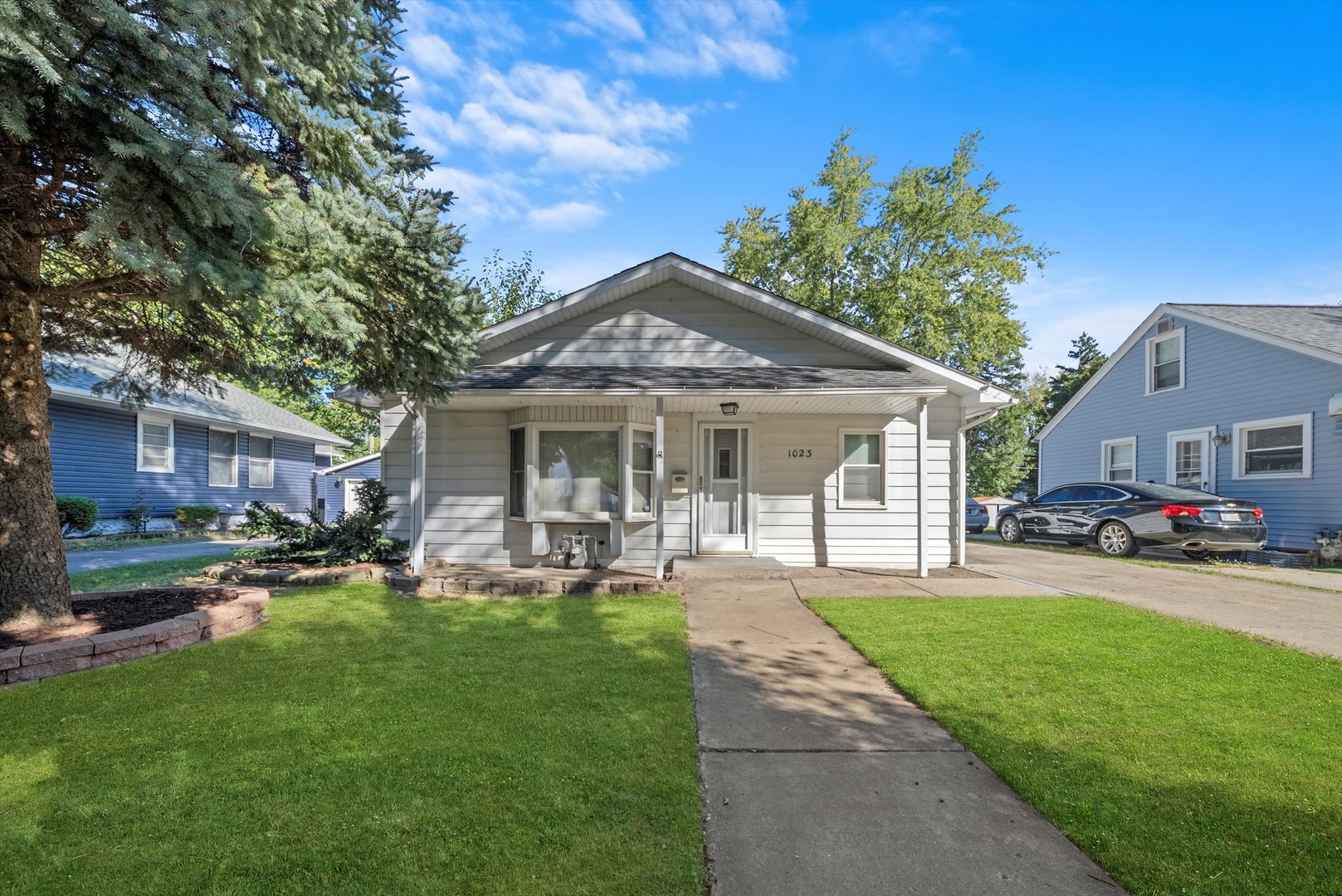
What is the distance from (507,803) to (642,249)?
789 inches

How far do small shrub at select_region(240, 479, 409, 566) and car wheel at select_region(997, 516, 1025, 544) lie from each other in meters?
14.4

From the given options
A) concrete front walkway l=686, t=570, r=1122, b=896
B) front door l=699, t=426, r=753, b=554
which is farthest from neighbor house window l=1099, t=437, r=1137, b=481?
concrete front walkway l=686, t=570, r=1122, b=896

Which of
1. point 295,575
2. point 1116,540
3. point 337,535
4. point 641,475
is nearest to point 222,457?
point 337,535

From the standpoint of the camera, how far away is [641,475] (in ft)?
29.9

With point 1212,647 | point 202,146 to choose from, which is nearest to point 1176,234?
point 1212,647

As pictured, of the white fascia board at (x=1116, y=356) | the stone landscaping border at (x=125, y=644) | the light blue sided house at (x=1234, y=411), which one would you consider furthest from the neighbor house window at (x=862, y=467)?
the white fascia board at (x=1116, y=356)

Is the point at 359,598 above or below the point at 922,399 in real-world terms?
below

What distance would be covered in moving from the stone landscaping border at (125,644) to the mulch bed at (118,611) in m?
0.18

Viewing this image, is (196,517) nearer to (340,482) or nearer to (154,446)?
(154,446)

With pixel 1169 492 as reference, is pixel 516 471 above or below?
above

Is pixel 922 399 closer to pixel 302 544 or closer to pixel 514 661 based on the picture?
pixel 514 661

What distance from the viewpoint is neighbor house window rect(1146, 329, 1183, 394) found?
49.3 ft

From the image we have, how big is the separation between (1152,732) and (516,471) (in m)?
7.88

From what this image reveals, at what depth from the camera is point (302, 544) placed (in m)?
8.84
